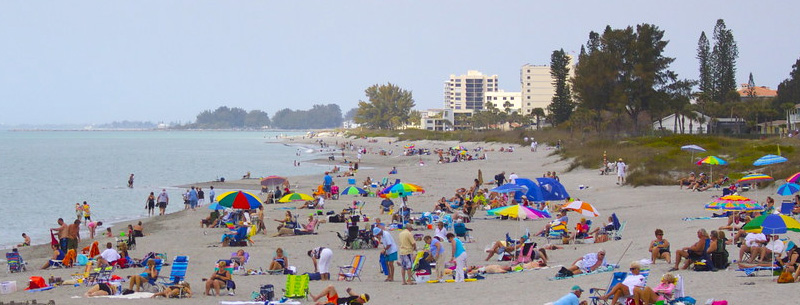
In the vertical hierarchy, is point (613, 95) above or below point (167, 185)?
above

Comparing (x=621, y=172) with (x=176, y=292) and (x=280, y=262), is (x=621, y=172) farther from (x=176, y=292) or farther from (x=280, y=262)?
(x=176, y=292)

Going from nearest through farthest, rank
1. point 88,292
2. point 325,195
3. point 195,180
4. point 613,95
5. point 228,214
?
point 88,292 < point 228,214 < point 325,195 < point 195,180 < point 613,95

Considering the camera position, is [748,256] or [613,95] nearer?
[748,256]

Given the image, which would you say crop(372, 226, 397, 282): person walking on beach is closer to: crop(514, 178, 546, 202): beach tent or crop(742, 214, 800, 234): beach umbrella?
crop(742, 214, 800, 234): beach umbrella

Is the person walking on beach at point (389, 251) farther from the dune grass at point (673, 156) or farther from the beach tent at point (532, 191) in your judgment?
the dune grass at point (673, 156)

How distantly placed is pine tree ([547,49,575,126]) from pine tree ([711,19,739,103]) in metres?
14.4

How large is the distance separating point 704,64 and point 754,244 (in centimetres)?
5930

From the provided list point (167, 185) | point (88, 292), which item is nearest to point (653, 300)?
point (88, 292)

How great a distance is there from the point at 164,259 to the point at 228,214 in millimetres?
6239

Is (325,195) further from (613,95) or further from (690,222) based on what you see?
(613,95)

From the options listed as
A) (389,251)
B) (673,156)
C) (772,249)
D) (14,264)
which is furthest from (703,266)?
(673,156)

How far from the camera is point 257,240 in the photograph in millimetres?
18922

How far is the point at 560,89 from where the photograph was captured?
3095 inches

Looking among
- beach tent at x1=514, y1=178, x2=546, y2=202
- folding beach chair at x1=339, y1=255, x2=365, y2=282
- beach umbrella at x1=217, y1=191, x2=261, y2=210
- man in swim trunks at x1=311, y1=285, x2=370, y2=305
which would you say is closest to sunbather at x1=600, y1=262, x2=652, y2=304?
man in swim trunks at x1=311, y1=285, x2=370, y2=305
